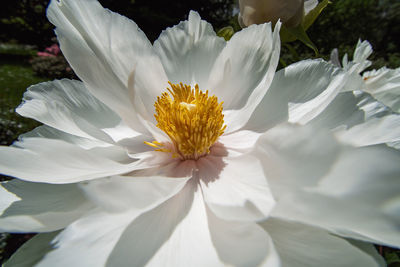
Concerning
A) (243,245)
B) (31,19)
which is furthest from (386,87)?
(31,19)

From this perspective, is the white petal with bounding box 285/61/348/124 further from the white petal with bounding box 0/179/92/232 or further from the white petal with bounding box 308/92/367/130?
the white petal with bounding box 0/179/92/232

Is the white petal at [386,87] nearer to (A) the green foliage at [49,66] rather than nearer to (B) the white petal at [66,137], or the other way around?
(B) the white petal at [66,137]

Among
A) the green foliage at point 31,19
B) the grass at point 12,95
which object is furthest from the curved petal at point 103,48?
the green foliage at point 31,19

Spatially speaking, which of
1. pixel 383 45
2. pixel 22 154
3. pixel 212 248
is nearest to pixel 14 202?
pixel 22 154

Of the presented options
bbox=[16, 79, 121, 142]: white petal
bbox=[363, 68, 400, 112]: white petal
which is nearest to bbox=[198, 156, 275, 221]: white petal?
bbox=[16, 79, 121, 142]: white petal

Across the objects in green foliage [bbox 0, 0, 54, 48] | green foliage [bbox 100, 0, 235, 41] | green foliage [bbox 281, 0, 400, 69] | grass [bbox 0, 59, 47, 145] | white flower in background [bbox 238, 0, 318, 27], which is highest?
green foliage [bbox 0, 0, 54, 48]

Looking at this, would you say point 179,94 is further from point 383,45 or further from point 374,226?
point 383,45

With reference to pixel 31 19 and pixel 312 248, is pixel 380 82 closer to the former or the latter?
pixel 312 248
